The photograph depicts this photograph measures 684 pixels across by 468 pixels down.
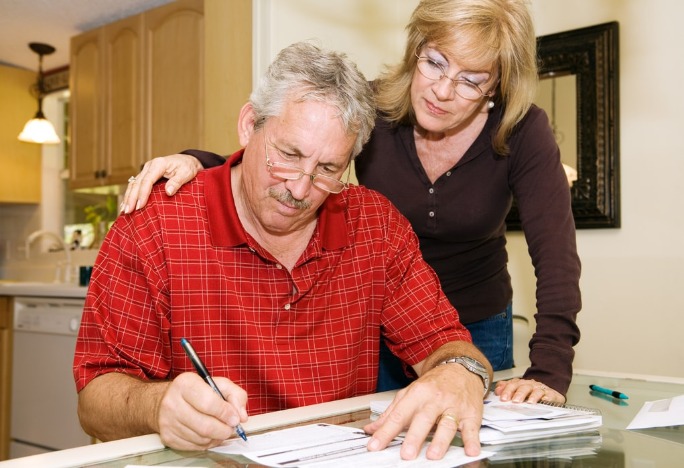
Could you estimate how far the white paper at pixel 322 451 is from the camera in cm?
80

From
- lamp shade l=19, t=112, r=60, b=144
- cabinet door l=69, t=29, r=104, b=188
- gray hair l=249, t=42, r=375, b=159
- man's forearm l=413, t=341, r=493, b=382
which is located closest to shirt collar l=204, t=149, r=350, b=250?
gray hair l=249, t=42, r=375, b=159

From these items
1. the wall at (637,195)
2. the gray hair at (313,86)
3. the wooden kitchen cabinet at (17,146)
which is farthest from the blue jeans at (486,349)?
the wooden kitchen cabinet at (17,146)

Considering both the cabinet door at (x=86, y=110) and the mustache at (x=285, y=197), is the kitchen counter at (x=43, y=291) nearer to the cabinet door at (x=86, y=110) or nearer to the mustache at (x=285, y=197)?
the cabinet door at (x=86, y=110)

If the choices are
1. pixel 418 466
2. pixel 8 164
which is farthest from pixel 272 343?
pixel 8 164

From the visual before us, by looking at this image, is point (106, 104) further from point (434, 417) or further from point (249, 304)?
point (434, 417)

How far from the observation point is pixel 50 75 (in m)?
4.77

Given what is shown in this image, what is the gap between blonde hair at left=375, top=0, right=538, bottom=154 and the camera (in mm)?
1409

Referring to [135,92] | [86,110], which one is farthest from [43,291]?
[86,110]

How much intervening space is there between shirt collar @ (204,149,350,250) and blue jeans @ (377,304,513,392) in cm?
38

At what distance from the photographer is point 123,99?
378cm

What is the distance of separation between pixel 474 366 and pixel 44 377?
2510 mm

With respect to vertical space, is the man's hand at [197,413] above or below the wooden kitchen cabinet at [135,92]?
below

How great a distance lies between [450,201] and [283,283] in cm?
50

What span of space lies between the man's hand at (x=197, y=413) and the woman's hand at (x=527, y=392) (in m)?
0.52
